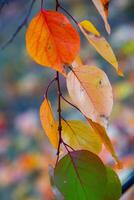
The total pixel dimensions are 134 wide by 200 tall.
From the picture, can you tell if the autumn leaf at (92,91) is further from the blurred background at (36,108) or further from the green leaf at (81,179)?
the blurred background at (36,108)

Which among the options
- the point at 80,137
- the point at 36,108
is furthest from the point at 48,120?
the point at 36,108

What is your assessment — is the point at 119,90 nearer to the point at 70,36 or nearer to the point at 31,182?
the point at 31,182

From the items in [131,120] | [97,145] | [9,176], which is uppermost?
[97,145]

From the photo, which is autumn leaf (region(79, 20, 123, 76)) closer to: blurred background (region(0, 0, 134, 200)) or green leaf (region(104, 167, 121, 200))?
green leaf (region(104, 167, 121, 200))

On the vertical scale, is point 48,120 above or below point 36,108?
above

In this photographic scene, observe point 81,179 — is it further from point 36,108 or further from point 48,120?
A: point 36,108

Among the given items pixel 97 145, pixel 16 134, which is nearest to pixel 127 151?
pixel 16 134
